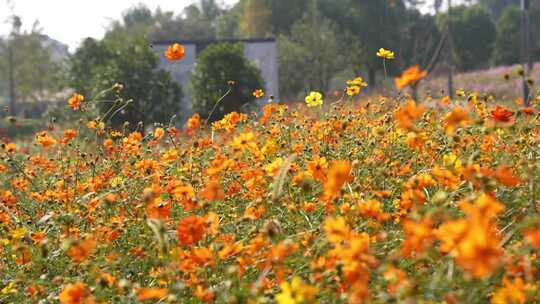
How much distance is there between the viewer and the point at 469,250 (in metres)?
1.00

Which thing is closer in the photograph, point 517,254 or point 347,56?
point 517,254

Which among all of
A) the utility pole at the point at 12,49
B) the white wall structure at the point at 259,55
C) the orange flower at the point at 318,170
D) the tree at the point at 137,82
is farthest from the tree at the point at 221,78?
the utility pole at the point at 12,49

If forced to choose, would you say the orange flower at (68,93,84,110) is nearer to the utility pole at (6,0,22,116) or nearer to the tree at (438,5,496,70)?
the utility pole at (6,0,22,116)

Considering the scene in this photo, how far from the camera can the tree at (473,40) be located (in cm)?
3766

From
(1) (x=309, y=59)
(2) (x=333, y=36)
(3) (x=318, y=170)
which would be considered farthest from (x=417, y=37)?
(3) (x=318, y=170)

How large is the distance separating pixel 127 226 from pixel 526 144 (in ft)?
5.35

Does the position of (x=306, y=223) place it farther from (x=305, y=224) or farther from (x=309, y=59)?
(x=309, y=59)

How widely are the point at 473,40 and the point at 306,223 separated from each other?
37.6 metres

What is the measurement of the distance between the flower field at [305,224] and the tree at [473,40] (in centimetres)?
3524

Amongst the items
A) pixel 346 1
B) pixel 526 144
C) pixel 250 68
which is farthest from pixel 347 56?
pixel 526 144

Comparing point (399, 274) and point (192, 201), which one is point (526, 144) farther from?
point (399, 274)

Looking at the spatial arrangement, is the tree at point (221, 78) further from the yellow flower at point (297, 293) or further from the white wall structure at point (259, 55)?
the yellow flower at point (297, 293)

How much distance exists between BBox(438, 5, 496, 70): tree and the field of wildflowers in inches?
1384

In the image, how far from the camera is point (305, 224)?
2537 millimetres
